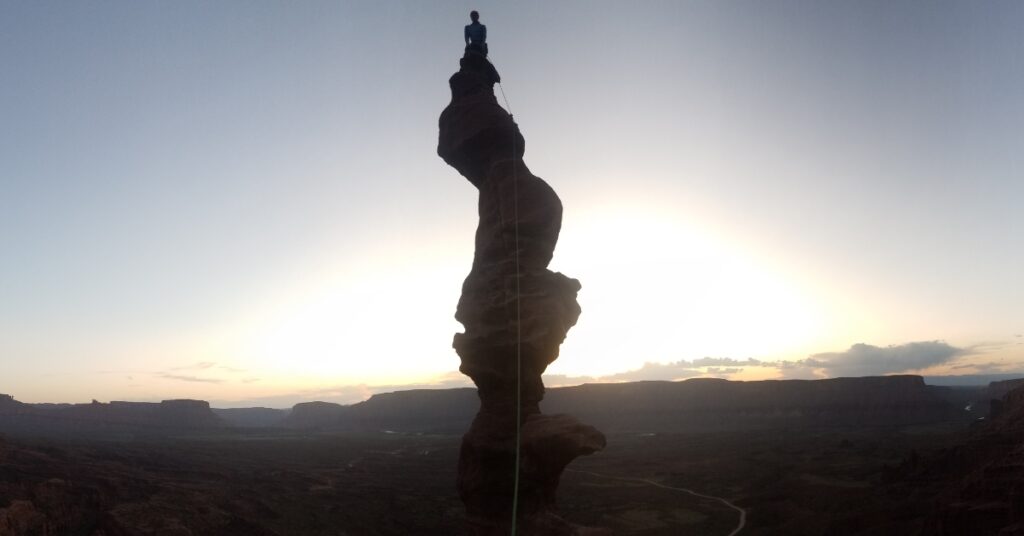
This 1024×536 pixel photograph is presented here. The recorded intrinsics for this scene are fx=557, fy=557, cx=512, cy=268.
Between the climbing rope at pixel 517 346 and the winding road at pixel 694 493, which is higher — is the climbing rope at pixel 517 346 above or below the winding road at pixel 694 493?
above

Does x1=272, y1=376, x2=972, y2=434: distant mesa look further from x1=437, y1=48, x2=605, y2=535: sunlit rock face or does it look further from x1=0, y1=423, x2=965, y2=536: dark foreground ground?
x1=437, y1=48, x2=605, y2=535: sunlit rock face

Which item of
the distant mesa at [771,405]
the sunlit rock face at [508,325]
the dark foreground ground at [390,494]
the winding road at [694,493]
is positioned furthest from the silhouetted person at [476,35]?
the distant mesa at [771,405]

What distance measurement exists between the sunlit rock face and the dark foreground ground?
23.6m

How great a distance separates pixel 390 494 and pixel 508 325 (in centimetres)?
4704

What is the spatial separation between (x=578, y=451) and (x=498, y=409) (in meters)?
5.33

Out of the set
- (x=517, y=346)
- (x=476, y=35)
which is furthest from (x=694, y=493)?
(x=476, y=35)

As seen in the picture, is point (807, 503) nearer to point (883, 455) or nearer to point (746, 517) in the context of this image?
point (746, 517)

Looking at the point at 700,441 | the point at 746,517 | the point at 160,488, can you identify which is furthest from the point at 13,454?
the point at 700,441

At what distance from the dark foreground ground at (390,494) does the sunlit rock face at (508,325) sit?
23612 millimetres

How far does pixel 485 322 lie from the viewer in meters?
29.3

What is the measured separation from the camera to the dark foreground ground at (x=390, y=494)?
4072cm

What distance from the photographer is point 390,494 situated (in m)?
66.5

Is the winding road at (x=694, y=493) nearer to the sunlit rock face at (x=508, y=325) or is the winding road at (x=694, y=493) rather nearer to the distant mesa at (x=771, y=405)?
the sunlit rock face at (x=508, y=325)

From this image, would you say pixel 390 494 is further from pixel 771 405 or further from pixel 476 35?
pixel 771 405
